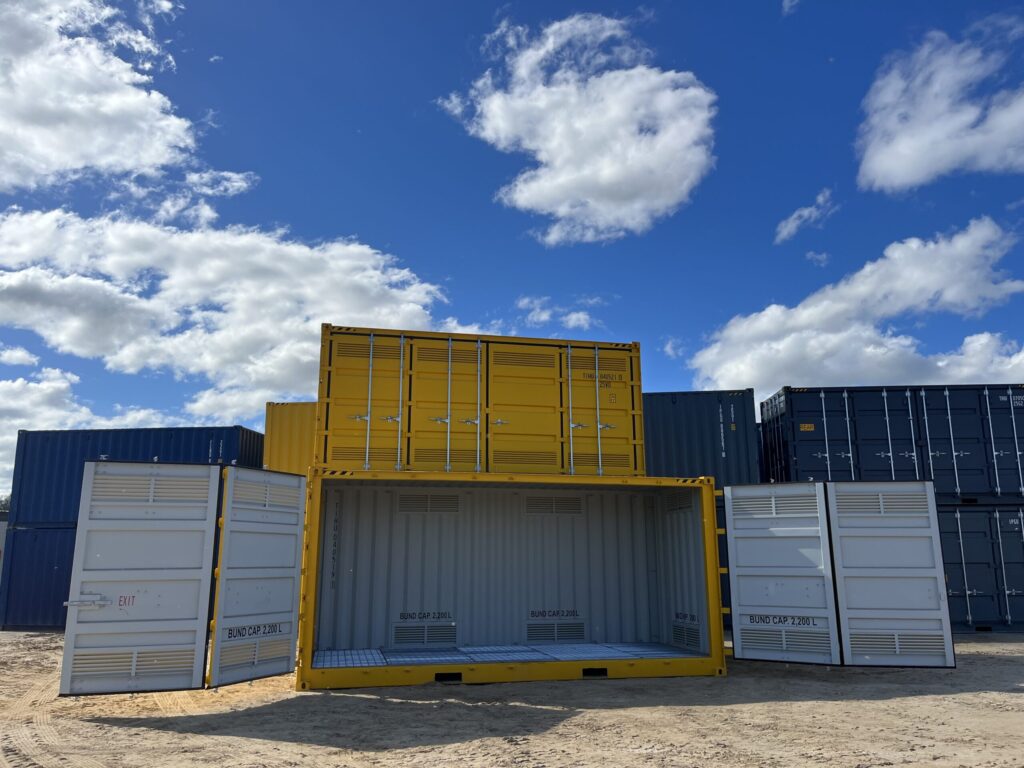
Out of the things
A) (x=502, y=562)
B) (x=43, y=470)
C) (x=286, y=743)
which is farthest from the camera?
(x=43, y=470)

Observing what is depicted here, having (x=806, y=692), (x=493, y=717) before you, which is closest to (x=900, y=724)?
(x=806, y=692)

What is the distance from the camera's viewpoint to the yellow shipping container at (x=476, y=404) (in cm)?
1120

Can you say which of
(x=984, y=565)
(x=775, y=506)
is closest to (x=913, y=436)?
(x=984, y=565)

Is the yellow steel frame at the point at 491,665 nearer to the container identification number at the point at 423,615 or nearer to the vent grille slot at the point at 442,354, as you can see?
the container identification number at the point at 423,615

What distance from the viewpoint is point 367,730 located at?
7.93 metres

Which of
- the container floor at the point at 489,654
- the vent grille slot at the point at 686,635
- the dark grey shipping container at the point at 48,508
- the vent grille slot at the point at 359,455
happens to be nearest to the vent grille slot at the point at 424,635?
the container floor at the point at 489,654

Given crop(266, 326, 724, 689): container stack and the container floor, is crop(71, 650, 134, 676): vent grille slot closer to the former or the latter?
the container floor

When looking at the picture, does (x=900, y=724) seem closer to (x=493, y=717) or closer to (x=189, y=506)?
(x=493, y=717)

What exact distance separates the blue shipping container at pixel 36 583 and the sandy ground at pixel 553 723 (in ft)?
27.1

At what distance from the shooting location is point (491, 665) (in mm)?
10398

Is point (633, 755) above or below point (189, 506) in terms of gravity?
below

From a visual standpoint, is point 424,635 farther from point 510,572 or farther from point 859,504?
point 859,504

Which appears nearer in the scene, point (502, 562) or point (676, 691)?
point (676, 691)

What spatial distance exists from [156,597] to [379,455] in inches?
140
